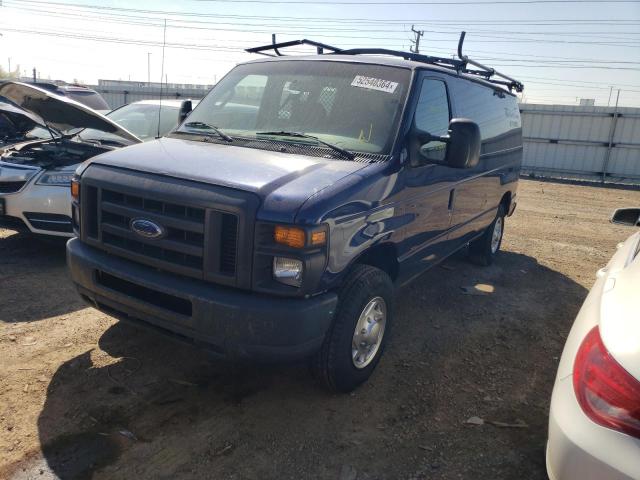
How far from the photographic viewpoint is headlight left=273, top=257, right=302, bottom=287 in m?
2.79

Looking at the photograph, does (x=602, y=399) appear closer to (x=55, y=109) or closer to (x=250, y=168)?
(x=250, y=168)

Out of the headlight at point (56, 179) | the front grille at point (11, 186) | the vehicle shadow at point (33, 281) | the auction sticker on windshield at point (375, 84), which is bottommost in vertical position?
the vehicle shadow at point (33, 281)

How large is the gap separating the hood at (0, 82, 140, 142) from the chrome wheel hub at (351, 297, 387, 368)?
11.1 ft

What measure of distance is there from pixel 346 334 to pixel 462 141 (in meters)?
1.54

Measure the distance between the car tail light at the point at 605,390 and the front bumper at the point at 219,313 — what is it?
135 centimetres

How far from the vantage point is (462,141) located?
11.7ft

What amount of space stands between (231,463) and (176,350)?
133 cm

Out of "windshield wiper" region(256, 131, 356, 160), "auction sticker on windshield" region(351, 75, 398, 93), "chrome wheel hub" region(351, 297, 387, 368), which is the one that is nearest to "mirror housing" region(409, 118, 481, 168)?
"auction sticker on windshield" region(351, 75, 398, 93)

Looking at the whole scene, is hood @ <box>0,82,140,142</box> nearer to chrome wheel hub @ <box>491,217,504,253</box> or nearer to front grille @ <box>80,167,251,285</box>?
front grille @ <box>80,167,251,285</box>

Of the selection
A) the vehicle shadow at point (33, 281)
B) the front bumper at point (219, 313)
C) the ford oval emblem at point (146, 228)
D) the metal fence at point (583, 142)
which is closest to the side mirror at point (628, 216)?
the front bumper at point (219, 313)

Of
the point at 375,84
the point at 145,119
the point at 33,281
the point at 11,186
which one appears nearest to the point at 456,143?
the point at 375,84

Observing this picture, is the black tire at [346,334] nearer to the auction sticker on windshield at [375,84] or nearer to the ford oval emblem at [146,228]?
the ford oval emblem at [146,228]

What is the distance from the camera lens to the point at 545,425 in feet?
11.0

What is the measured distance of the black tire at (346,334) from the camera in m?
3.19
